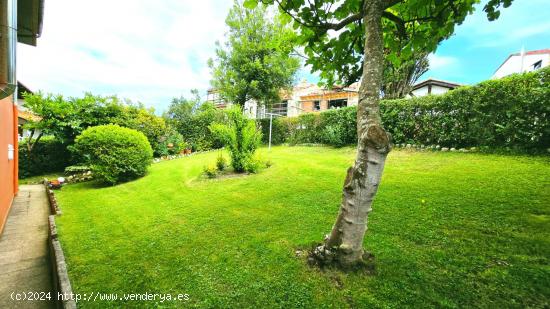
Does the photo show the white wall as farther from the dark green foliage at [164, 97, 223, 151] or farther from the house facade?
the dark green foliage at [164, 97, 223, 151]

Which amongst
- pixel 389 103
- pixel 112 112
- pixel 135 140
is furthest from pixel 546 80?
pixel 112 112

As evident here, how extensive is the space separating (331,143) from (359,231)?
11360 millimetres

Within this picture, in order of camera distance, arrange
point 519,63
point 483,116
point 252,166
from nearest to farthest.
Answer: point 483,116
point 252,166
point 519,63

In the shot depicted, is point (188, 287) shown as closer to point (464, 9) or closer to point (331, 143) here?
point (464, 9)

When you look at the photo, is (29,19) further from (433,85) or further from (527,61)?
(527,61)

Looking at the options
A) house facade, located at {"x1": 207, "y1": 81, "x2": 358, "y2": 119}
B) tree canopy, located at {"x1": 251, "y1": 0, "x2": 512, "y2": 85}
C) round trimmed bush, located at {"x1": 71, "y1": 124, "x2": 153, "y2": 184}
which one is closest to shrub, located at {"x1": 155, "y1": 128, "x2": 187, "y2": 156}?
round trimmed bush, located at {"x1": 71, "y1": 124, "x2": 153, "y2": 184}

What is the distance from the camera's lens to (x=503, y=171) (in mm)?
5320

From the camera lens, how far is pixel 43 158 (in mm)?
11102

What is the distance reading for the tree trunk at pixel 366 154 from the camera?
7.45 feet

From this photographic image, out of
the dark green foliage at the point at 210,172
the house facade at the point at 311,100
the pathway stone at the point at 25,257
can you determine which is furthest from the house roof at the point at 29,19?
the house facade at the point at 311,100

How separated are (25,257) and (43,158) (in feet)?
33.0

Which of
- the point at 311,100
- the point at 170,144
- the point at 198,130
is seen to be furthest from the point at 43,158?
the point at 311,100

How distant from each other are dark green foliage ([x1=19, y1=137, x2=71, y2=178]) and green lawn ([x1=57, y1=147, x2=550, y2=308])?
7532 millimetres

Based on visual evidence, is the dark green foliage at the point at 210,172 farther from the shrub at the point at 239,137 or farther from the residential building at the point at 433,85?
the residential building at the point at 433,85
